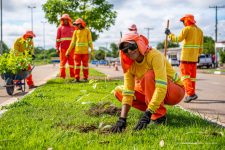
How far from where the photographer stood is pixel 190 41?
9.77m

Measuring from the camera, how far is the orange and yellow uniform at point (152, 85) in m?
4.97

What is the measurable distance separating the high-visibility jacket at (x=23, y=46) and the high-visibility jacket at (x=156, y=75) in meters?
7.59

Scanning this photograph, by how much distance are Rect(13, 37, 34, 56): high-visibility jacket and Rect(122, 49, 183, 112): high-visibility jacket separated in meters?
7.59

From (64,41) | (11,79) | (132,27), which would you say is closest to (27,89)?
(11,79)

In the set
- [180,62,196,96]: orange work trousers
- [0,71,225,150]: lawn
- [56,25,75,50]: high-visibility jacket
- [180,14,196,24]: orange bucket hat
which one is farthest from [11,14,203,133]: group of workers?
[56,25,75,50]: high-visibility jacket

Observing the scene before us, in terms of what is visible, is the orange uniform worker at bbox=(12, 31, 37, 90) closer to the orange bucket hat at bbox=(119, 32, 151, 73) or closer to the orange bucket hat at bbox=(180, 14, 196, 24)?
the orange bucket hat at bbox=(180, 14, 196, 24)

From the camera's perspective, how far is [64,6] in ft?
75.4

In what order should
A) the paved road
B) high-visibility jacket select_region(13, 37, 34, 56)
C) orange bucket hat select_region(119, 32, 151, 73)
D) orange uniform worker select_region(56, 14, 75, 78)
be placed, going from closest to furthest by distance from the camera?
orange bucket hat select_region(119, 32, 151, 73)
the paved road
high-visibility jacket select_region(13, 37, 34, 56)
orange uniform worker select_region(56, 14, 75, 78)

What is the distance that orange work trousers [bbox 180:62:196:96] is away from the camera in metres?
Result: 9.34

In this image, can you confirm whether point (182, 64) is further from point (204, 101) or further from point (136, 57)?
point (136, 57)

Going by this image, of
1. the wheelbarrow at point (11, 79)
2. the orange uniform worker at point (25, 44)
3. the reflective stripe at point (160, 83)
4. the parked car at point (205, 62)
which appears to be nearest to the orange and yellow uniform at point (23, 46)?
the orange uniform worker at point (25, 44)

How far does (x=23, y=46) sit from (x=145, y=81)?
8.12 metres

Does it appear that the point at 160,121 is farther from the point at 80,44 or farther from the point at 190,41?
the point at 80,44

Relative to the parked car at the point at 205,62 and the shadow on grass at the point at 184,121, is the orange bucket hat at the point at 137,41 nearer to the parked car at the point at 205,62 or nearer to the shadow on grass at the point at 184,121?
the shadow on grass at the point at 184,121
